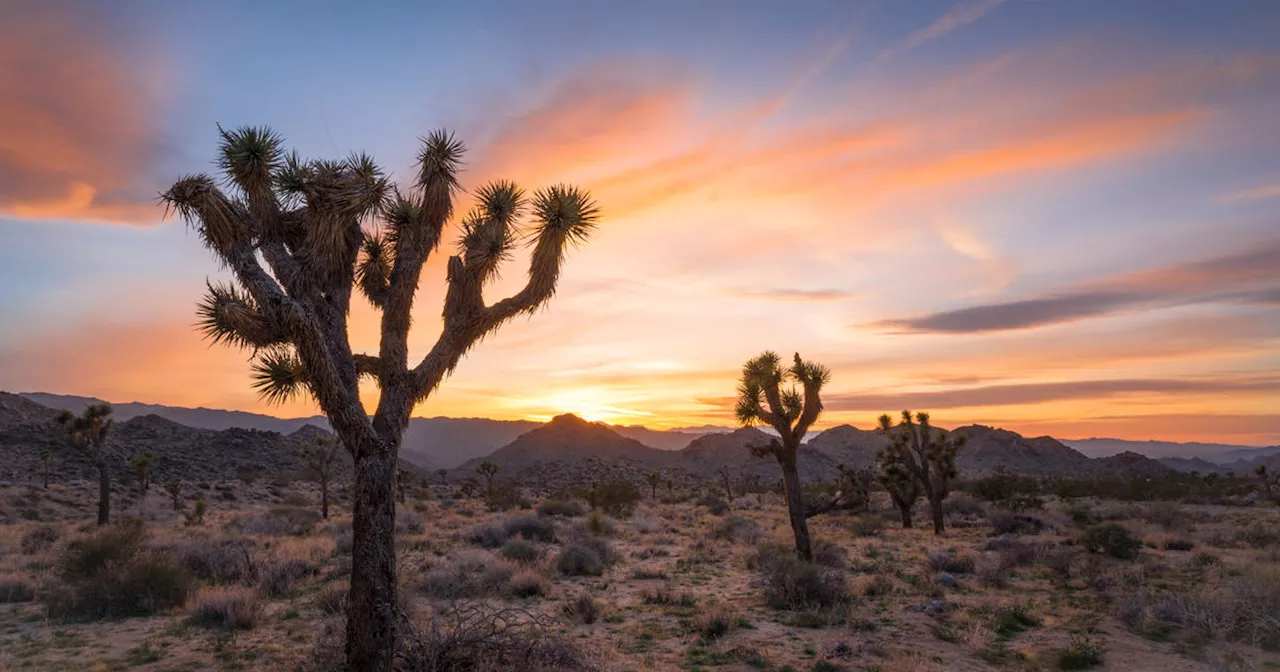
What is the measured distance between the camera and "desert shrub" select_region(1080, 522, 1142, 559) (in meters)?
17.2

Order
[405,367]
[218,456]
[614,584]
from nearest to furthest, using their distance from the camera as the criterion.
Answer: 1. [405,367]
2. [614,584]
3. [218,456]

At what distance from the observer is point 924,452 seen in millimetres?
25953

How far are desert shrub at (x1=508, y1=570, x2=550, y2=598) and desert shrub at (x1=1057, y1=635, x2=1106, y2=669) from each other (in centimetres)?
955

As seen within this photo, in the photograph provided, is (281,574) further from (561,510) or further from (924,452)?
(924,452)

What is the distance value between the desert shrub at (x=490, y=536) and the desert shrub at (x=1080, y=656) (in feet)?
52.3

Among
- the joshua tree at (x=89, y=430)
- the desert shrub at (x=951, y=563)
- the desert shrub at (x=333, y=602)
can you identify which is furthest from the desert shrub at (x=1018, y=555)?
the joshua tree at (x=89, y=430)

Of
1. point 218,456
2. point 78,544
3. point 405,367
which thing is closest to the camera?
point 405,367

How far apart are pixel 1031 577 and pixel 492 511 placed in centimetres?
2791

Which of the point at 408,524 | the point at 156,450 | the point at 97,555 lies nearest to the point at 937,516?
the point at 408,524

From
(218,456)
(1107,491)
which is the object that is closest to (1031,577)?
(1107,491)

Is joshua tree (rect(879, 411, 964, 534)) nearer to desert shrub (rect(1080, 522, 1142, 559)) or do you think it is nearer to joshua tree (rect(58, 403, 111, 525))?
desert shrub (rect(1080, 522, 1142, 559))

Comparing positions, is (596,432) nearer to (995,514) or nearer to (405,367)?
(995,514)

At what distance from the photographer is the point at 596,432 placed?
131 metres

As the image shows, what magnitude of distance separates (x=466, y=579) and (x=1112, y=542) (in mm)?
17362
